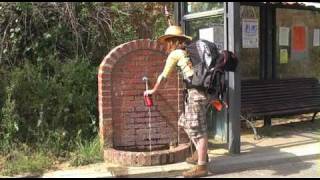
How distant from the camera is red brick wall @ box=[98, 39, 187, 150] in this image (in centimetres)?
724

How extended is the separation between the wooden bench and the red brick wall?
1.69 metres

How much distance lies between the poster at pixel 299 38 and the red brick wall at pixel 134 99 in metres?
3.57

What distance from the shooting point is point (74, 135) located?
7.65m

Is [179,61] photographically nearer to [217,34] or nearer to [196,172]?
→ [196,172]

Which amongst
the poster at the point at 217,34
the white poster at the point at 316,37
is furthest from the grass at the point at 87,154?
the white poster at the point at 316,37

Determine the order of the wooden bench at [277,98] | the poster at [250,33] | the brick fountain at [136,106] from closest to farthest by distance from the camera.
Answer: the brick fountain at [136,106], the wooden bench at [277,98], the poster at [250,33]

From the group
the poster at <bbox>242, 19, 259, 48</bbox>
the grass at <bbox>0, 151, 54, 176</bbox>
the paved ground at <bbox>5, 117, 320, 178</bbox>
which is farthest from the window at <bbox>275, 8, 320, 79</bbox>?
the grass at <bbox>0, 151, 54, 176</bbox>

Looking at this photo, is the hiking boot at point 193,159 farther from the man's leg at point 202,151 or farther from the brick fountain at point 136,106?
the man's leg at point 202,151

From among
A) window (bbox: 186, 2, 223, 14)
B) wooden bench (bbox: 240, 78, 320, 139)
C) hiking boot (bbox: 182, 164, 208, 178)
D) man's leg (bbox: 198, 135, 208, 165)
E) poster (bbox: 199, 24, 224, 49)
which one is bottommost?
hiking boot (bbox: 182, 164, 208, 178)

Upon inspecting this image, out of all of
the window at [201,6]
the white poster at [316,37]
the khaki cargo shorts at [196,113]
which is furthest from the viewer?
the white poster at [316,37]

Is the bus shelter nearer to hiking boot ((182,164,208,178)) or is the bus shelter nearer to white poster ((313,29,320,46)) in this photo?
white poster ((313,29,320,46))

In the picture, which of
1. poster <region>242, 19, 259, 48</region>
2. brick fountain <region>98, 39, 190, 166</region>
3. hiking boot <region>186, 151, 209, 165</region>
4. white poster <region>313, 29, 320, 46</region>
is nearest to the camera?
hiking boot <region>186, 151, 209, 165</region>

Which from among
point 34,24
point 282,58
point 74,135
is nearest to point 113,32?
point 34,24

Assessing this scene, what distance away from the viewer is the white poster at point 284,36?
32.7ft
